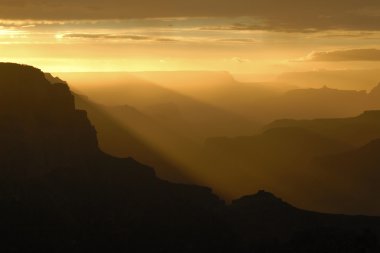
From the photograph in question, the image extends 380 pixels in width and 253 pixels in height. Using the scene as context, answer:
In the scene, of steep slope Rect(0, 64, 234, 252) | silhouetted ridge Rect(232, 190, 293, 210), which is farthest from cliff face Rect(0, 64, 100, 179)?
silhouetted ridge Rect(232, 190, 293, 210)

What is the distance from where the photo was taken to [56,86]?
549ft

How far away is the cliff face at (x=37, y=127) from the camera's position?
146 meters

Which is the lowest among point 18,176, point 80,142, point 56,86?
point 18,176

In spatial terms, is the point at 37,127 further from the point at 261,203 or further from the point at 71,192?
the point at 261,203

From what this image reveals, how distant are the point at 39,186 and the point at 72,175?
893 cm

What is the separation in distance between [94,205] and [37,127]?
98.6 ft

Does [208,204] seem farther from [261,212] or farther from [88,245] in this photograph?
[88,245]

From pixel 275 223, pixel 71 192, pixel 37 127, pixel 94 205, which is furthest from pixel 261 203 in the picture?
pixel 37 127

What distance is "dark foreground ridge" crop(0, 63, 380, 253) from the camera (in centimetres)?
12188

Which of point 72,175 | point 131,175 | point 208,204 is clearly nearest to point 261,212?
point 208,204

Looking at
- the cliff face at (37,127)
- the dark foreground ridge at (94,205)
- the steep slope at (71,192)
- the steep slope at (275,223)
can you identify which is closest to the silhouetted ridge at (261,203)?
the steep slope at (275,223)

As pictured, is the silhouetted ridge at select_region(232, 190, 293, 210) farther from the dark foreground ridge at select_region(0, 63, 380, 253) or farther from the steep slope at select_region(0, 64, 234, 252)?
the steep slope at select_region(0, 64, 234, 252)

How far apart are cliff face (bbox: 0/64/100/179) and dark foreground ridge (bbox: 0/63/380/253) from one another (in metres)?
0.22

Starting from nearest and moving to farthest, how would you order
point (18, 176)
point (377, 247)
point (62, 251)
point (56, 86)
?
1. point (377, 247)
2. point (62, 251)
3. point (18, 176)
4. point (56, 86)
